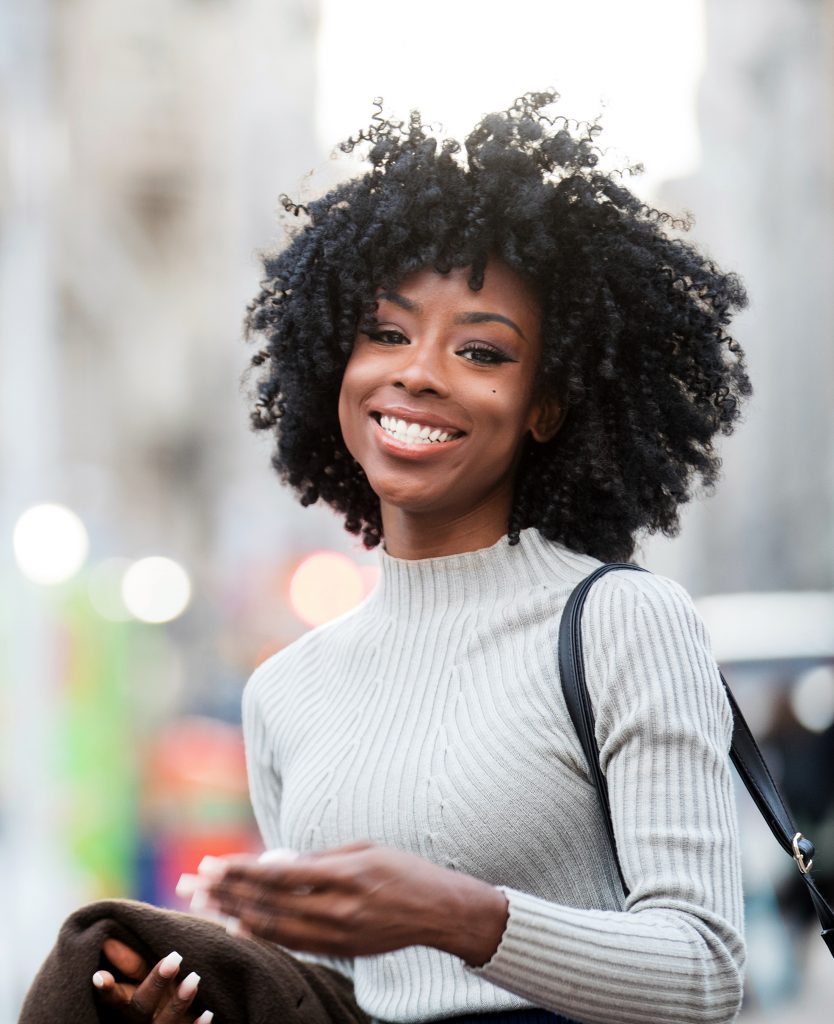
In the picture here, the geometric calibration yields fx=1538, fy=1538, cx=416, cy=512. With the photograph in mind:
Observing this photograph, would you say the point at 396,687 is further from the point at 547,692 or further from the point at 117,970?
the point at 117,970

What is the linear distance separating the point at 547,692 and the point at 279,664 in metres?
0.76

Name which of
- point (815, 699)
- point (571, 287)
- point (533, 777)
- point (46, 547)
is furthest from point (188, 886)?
point (46, 547)

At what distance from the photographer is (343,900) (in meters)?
1.92

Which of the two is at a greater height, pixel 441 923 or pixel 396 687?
pixel 396 687

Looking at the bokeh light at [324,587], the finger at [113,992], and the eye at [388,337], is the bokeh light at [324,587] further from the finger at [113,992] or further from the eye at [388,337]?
the finger at [113,992]

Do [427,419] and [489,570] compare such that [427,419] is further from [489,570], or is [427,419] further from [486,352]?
[489,570]

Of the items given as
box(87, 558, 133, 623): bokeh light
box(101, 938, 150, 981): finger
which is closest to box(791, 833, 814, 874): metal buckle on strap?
box(101, 938, 150, 981): finger

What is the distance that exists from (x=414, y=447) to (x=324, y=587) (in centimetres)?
1542

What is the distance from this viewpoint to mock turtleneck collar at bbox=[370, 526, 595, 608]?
2.74 metres

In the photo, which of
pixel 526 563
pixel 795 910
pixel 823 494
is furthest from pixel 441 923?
pixel 823 494

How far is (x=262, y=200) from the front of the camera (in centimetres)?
3266

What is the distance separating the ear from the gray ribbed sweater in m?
0.19

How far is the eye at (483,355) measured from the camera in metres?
2.71

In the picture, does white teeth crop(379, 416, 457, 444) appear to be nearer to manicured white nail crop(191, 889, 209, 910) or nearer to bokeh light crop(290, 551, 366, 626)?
manicured white nail crop(191, 889, 209, 910)
